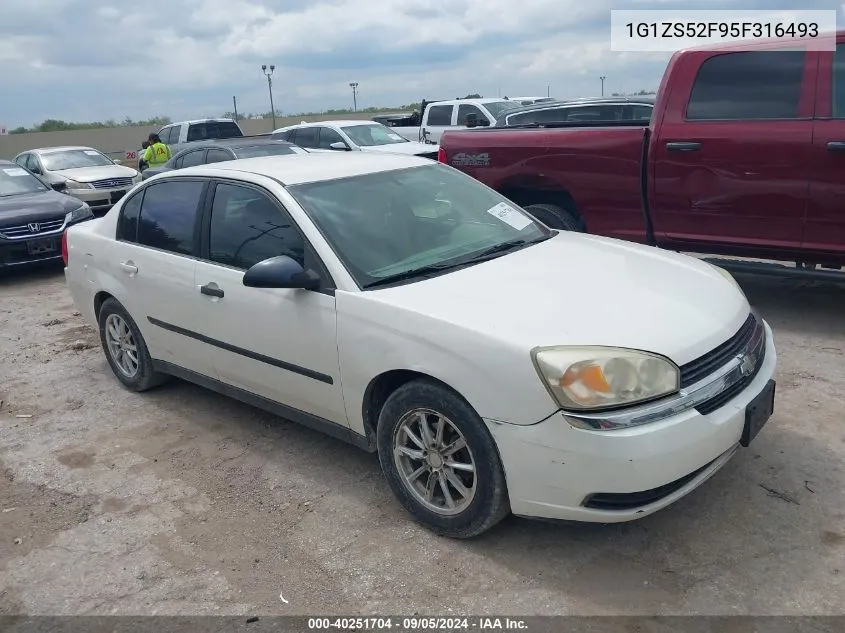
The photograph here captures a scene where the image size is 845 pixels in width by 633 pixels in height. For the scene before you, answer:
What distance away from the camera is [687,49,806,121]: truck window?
18.2 ft

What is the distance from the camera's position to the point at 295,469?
4145 mm

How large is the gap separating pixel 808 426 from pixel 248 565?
2980mm

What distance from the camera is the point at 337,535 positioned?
349 centimetres

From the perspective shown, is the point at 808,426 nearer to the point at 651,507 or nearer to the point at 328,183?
the point at 651,507

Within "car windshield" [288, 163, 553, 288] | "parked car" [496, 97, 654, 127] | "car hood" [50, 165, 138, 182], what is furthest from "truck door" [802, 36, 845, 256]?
"car hood" [50, 165, 138, 182]

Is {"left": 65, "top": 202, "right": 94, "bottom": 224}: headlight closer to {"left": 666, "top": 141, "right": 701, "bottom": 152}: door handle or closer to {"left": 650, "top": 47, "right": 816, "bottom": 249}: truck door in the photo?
{"left": 650, "top": 47, "right": 816, "bottom": 249}: truck door

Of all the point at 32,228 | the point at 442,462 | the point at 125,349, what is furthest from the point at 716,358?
the point at 32,228

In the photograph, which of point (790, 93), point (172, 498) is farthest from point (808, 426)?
point (172, 498)

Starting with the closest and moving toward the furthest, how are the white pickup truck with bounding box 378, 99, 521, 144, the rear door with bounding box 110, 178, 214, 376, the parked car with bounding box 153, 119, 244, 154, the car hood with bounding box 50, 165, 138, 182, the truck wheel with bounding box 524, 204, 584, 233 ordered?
the rear door with bounding box 110, 178, 214, 376
the truck wheel with bounding box 524, 204, 584, 233
the car hood with bounding box 50, 165, 138, 182
the white pickup truck with bounding box 378, 99, 521, 144
the parked car with bounding box 153, 119, 244, 154

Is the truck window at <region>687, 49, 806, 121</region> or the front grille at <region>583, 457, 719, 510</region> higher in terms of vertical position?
the truck window at <region>687, 49, 806, 121</region>

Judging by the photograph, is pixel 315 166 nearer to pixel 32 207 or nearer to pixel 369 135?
pixel 32 207

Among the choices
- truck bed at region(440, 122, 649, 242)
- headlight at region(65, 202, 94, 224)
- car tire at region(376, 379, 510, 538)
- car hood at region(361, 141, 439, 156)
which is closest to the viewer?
car tire at region(376, 379, 510, 538)

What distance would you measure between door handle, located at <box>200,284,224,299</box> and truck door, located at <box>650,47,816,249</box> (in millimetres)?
3628

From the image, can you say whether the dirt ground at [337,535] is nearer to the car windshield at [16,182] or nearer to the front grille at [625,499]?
the front grille at [625,499]
